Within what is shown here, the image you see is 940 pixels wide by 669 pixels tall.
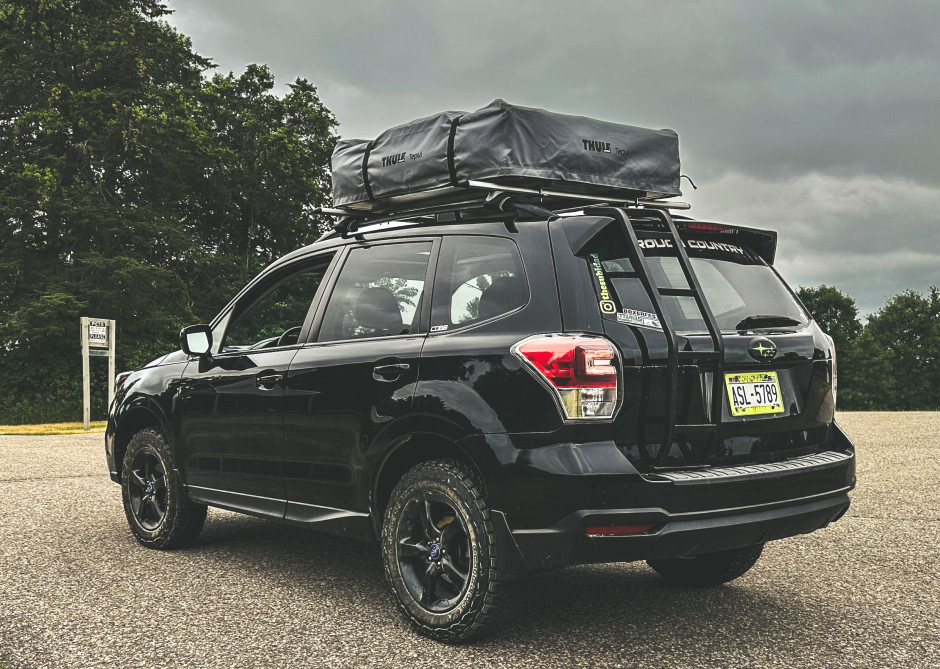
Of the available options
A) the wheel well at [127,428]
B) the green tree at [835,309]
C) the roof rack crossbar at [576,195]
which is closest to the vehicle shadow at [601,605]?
the wheel well at [127,428]

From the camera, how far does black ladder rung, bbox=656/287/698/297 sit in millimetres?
3938

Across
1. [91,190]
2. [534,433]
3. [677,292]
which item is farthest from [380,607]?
[91,190]

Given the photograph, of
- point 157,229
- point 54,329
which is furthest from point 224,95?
point 54,329

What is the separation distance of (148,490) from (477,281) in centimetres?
325

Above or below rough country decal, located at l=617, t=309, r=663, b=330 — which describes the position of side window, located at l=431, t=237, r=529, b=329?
above

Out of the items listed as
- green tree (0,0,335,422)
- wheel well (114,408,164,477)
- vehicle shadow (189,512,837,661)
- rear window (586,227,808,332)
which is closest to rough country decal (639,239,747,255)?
rear window (586,227,808,332)

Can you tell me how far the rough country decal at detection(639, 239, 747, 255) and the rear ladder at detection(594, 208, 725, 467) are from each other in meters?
0.08

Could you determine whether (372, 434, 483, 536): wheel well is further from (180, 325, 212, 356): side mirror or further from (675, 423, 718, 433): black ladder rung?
(180, 325, 212, 356): side mirror

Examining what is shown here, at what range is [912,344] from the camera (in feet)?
268

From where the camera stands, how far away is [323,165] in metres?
39.2

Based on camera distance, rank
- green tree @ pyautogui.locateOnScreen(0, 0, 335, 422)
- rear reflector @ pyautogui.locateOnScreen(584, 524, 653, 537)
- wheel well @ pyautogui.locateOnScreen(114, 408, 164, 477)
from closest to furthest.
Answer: rear reflector @ pyautogui.locateOnScreen(584, 524, 653, 537), wheel well @ pyautogui.locateOnScreen(114, 408, 164, 477), green tree @ pyautogui.locateOnScreen(0, 0, 335, 422)

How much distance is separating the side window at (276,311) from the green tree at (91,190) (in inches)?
998

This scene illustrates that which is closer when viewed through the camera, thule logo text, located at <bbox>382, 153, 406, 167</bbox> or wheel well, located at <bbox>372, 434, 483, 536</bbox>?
wheel well, located at <bbox>372, 434, 483, 536</bbox>

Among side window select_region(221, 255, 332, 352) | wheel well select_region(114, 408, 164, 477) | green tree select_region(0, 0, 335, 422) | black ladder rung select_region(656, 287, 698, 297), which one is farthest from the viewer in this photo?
green tree select_region(0, 0, 335, 422)
